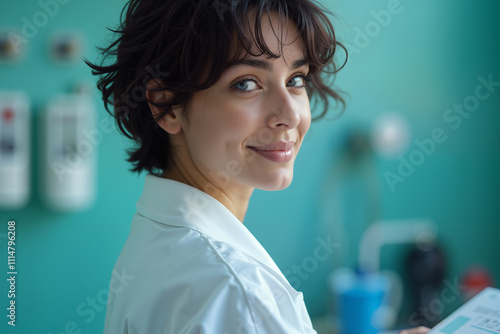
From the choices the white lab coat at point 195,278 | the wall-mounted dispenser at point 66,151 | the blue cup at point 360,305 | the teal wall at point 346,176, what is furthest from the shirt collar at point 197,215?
the blue cup at point 360,305

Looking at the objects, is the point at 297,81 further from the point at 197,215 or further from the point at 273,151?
the point at 197,215

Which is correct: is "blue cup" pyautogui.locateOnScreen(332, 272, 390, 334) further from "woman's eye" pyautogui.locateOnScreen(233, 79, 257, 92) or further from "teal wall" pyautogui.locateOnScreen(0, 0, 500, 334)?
"woman's eye" pyautogui.locateOnScreen(233, 79, 257, 92)

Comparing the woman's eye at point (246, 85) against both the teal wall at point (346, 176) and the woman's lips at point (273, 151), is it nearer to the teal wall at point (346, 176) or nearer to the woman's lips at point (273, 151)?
the woman's lips at point (273, 151)

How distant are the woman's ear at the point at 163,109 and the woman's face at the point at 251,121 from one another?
23 millimetres

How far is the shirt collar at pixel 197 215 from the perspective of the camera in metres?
0.83

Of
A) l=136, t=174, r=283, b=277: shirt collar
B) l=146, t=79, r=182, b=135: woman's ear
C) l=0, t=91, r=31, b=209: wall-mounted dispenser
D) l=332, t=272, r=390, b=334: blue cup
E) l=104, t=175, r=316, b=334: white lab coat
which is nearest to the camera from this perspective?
l=104, t=175, r=316, b=334: white lab coat

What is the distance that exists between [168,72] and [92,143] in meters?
1.07

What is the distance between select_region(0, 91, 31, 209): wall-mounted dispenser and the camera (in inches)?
68.8

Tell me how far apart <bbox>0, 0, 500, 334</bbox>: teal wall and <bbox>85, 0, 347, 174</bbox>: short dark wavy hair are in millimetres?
840

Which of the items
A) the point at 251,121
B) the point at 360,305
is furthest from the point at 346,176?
the point at 251,121

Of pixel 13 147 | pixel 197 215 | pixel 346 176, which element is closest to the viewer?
pixel 197 215

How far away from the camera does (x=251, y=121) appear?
2.91 feet

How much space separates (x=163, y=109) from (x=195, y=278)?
14.2 inches

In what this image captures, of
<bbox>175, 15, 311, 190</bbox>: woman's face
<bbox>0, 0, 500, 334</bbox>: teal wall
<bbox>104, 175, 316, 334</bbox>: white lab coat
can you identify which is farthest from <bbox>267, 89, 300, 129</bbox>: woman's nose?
<bbox>0, 0, 500, 334</bbox>: teal wall
